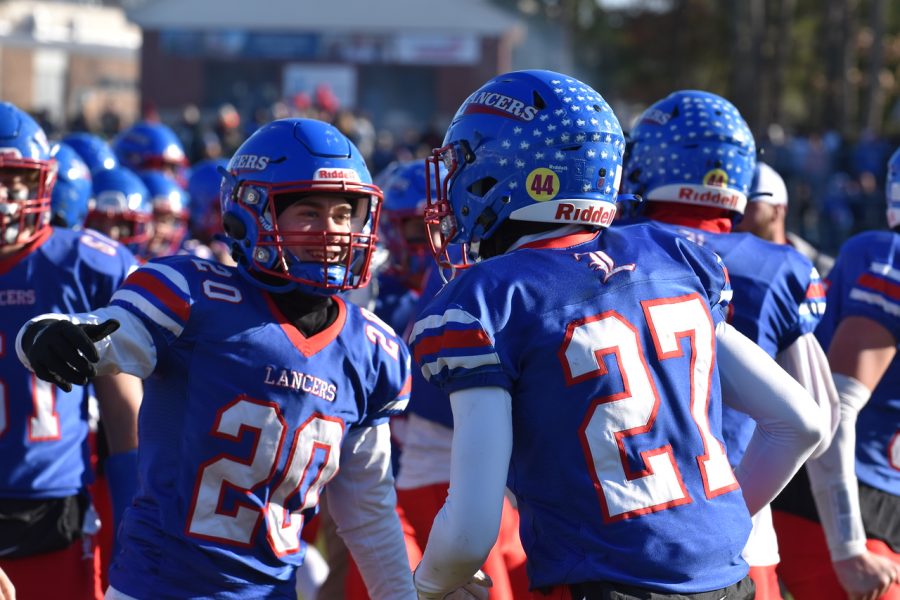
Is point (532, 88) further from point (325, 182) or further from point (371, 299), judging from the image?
point (371, 299)

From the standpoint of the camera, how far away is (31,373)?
3924mm

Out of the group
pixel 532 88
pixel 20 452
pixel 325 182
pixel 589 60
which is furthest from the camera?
pixel 589 60

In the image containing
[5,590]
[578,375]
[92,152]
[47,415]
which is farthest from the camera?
[92,152]

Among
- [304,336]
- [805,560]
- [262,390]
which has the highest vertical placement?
[304,336]

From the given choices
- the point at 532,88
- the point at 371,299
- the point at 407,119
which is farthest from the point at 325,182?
the point at 407,119

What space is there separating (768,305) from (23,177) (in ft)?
7.72

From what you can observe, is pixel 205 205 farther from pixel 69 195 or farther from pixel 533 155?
pixel 533 155

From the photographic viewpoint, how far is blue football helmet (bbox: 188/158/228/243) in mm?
6824

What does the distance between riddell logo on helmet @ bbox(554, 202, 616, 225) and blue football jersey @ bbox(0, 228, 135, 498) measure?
175 cm

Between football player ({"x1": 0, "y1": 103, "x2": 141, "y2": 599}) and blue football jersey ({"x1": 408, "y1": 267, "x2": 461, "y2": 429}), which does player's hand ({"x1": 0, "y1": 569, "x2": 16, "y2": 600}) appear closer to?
football player ({"x1": 0, "y1": 103, "x2": 141, "y2": 599})

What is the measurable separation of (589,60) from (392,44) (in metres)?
11.7

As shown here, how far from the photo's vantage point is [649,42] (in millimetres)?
46688

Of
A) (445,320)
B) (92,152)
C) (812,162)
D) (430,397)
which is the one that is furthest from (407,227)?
(812,162)

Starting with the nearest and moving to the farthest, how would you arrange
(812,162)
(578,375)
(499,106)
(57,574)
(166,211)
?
(578,375) → (499,106) → (57,574) → (166,211) → (812,162)
